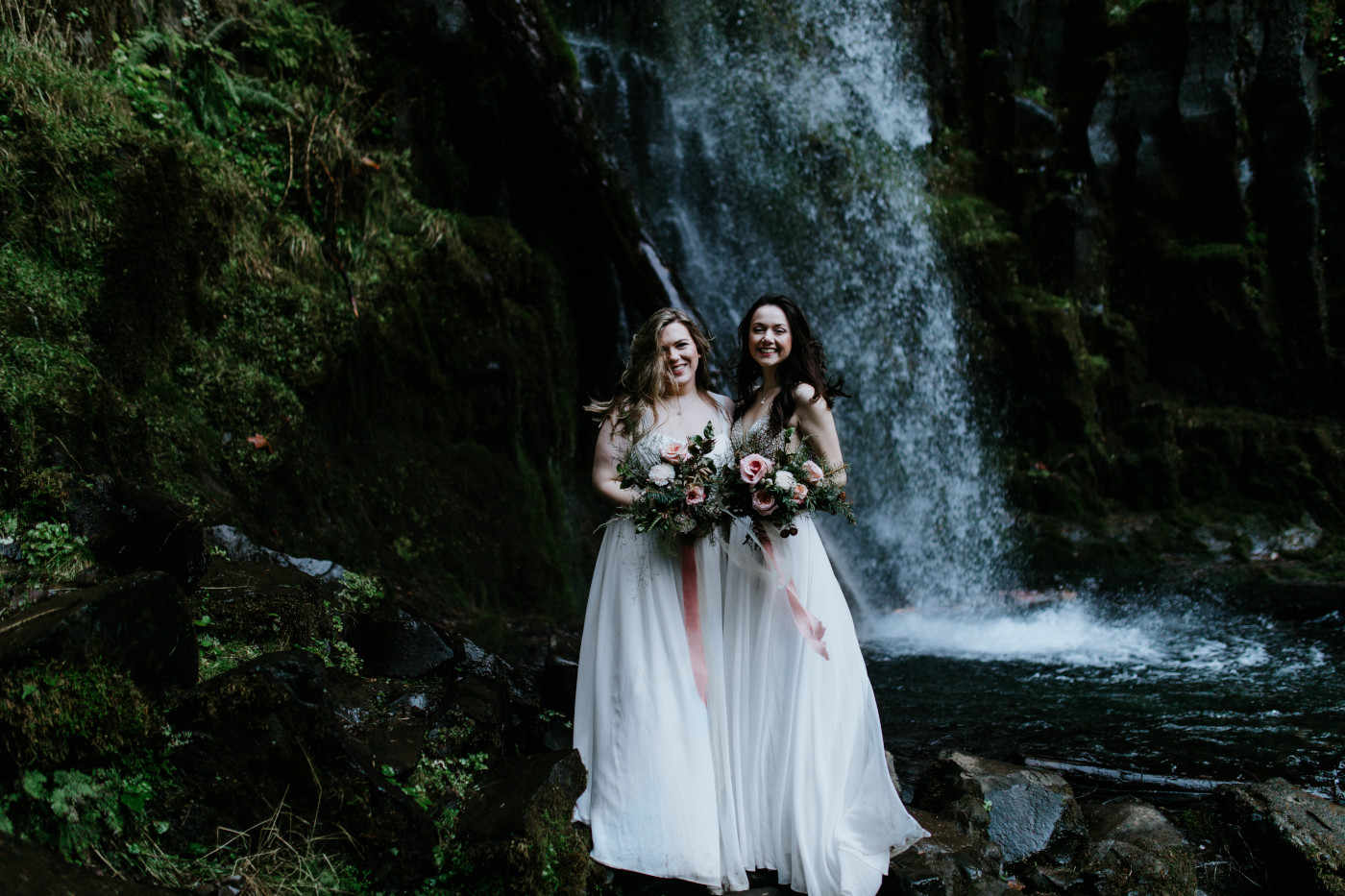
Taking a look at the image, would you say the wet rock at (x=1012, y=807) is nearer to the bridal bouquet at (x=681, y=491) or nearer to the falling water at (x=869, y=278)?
the bridal bouquet at (x=681, y=491)

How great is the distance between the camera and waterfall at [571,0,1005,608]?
1003 cm

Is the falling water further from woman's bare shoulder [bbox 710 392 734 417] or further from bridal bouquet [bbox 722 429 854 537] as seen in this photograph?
bridal bouquet [bbox 722 429 854 537]

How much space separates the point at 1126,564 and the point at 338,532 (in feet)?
27.6

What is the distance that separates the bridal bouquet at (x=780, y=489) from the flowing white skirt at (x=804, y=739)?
24 centimetres

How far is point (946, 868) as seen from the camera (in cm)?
355

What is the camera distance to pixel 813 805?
11.7ft

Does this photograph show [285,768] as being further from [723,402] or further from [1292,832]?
[1292,832]

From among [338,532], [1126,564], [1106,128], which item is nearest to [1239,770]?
[1126,564]

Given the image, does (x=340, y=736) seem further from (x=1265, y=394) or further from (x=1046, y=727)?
(x=1265, y=394)

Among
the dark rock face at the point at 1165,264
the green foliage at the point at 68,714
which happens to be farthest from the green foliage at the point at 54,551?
the dark rock face at the point at 1165,264

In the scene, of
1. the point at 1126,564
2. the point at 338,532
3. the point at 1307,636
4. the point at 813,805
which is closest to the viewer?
the point at 813,805

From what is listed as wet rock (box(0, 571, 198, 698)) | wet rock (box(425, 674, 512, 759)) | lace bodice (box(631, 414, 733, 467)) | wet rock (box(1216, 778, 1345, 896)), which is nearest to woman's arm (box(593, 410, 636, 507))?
lace bodice (box(631, 414, 733, 467))

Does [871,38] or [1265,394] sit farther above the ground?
[871,38]

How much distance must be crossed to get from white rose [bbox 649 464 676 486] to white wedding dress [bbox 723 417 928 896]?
18.9 inches
